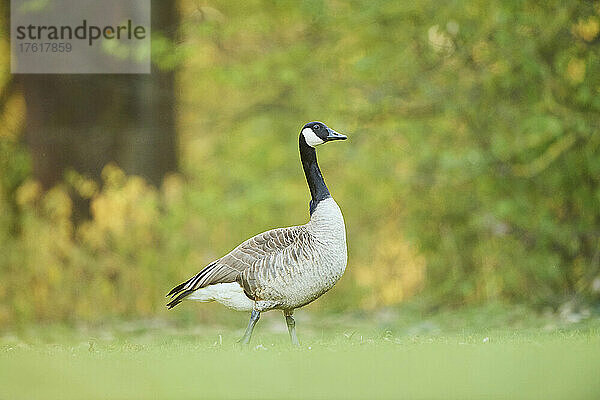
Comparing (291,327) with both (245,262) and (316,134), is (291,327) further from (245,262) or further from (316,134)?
(316,134)

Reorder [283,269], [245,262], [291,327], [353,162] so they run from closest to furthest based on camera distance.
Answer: [283,269] → [245,262] → [291,327] → [353,162]

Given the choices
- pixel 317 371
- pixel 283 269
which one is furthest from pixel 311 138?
pixel 317 371

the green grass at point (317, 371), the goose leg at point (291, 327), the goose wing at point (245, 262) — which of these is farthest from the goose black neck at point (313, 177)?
the green grass at point (317, 371)

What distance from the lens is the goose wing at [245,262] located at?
5148 mm

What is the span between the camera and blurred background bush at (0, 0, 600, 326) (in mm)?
9195

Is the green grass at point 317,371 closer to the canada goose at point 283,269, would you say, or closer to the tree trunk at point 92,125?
the canada goose at point 283,269

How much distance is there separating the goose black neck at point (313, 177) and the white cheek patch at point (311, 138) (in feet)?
0.11

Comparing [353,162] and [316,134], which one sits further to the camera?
[353,162]

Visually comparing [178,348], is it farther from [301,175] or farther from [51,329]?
[301,175]

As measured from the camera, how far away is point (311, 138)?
5.36m

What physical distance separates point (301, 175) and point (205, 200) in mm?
1851

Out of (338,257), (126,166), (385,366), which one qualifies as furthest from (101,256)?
(385,366)

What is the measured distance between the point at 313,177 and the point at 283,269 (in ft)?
2.30

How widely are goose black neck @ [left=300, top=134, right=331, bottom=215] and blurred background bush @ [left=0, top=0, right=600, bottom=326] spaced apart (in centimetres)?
412
